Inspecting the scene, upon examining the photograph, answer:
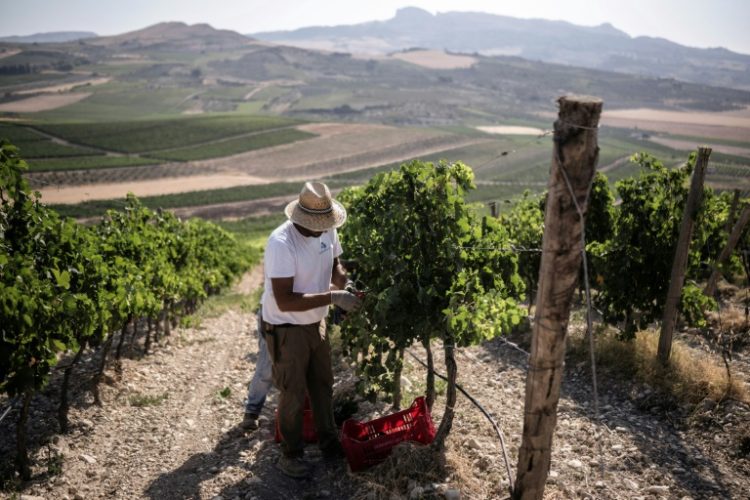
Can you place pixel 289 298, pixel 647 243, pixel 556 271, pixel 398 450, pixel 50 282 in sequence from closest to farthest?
pixel 556 271 < pixel 289 298 < pixel 398 450 < pixel 50 282 < pixel 647 243

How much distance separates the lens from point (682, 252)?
6293 mm

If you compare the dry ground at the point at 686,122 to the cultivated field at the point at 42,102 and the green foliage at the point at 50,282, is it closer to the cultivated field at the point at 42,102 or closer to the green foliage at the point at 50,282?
the green foliage at the point at 50,282

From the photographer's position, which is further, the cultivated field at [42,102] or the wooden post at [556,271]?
the cultivated field at [42,102]

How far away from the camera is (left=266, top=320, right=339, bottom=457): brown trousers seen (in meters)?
4.50

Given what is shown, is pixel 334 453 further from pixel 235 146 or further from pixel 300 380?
pixel 235 146

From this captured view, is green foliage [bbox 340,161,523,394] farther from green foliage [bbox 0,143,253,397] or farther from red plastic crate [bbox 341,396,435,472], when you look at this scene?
green foliage [bbox 0,143,253,397]

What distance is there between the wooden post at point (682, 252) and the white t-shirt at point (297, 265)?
4.47 meters

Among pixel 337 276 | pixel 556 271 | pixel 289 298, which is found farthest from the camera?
pixel 337 276

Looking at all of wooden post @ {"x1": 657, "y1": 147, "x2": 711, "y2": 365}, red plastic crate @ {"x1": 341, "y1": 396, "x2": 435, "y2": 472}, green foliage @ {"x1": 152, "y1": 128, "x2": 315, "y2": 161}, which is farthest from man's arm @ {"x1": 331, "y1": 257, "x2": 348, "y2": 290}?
green foliage @ {"x1": 152, "y1": 128, "x2": 315, "y2": 161}

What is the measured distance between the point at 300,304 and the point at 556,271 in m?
2.04

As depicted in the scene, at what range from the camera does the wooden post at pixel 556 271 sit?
332 cm

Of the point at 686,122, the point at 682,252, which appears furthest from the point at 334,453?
the point at 686,122

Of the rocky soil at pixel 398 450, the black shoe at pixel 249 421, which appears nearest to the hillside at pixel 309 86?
the rocky soil at pixel 398 450

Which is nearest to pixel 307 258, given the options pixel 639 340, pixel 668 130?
pixel 639 340
